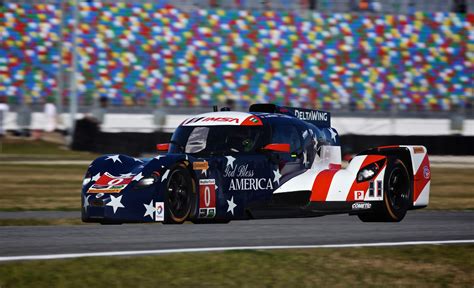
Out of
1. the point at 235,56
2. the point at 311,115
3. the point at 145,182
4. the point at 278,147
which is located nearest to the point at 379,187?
the point at 311,115

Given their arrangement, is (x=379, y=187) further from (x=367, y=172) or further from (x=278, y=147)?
(x=278, y=147)

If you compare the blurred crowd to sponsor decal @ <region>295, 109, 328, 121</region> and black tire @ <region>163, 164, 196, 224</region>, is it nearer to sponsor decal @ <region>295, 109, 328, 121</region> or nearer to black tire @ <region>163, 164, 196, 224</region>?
sponsor decal @ <region>295, 109, 328, 121</region>

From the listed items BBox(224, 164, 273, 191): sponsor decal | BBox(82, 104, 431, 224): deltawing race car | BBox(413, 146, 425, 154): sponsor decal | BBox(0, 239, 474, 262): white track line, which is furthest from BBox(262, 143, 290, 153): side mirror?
BBox(413, 146, 425, 154): sponsor decal

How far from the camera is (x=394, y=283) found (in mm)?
6645

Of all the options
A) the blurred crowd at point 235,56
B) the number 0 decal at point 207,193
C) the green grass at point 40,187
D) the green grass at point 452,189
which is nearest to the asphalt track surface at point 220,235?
the number 0 decal at point 207,193

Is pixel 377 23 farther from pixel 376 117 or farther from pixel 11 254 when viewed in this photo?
pixel 11 254

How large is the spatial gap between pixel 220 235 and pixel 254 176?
125cm

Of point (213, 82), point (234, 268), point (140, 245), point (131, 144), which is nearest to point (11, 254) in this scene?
point (140, 245)

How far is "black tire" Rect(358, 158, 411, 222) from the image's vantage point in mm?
10688

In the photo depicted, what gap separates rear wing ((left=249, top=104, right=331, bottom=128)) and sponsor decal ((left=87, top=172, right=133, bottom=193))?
277 centimetres

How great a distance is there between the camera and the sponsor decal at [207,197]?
9.06 meters

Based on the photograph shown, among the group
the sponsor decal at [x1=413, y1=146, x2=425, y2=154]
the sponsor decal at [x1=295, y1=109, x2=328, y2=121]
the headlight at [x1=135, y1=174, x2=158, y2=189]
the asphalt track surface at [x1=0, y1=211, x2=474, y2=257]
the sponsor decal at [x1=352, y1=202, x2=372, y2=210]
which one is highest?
the sponsor decal at [x1=295, y1=109, x2=328, y2=121]

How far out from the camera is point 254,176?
31.6 ft

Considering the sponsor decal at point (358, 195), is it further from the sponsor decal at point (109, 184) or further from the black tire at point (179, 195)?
the sponsor decal at point (109, 184)
